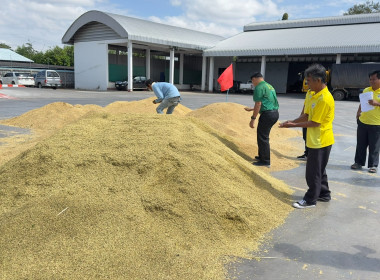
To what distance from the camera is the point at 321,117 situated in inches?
Answer: 137

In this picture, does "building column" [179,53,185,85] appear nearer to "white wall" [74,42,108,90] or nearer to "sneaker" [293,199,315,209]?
"white wall" [74,42,108,90]

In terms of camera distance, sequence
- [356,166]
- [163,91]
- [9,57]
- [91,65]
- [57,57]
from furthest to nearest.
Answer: [57,57], [9,57], [91,65], [163,91], [356,166]

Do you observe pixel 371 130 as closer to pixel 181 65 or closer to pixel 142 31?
pixel 142 31

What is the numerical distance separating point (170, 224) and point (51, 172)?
4.84 ft

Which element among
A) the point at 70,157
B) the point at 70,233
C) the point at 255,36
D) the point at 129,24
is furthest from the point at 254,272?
the point at 255,36

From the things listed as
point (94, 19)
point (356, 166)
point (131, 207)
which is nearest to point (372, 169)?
point (356, 166)

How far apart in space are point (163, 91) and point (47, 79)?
22.8 m

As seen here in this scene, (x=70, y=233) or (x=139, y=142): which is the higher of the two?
(x=139, y=142)

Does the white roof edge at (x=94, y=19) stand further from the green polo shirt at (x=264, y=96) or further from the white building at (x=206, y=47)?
the green polo shirt at (x=264, y=96)

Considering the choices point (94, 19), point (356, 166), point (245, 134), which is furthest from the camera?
point (94, 19)

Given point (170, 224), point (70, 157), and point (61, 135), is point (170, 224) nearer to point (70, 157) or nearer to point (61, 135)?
point (70, 157)

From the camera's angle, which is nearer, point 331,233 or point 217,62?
point 331,233

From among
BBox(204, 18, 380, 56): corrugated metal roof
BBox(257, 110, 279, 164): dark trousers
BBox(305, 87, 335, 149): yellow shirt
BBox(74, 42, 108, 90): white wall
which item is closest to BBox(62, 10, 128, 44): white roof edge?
BBox(74, 42, 108, 90): white wall

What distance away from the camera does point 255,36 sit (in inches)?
1273
